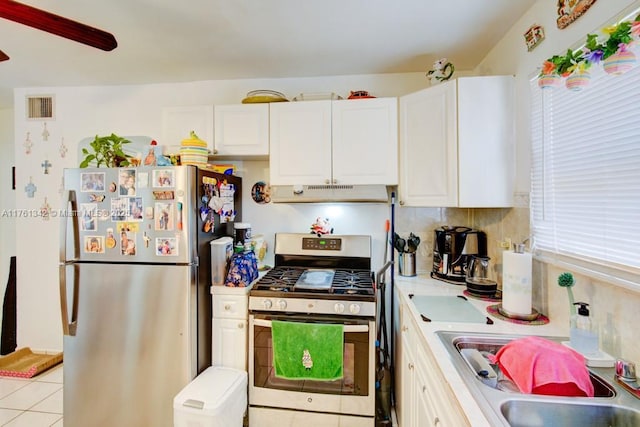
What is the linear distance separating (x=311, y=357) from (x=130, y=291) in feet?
3.99

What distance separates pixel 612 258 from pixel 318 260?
1.71 metres

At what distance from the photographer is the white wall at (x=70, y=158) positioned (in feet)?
8.14

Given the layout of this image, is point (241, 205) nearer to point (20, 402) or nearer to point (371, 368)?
point (371, 368)

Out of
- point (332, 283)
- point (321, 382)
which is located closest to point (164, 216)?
point (332, 283)

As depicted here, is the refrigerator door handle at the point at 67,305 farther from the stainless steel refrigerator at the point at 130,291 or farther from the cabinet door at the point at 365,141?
the cabinet door at the point at 365,141

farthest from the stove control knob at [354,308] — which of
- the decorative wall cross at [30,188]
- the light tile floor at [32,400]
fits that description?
the decorative wall cross at [30,188]

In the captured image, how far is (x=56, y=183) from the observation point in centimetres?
268

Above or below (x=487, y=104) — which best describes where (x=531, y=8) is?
above

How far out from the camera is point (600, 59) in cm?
93

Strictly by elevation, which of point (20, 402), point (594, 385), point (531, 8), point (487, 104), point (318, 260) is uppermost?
point (531, 8)

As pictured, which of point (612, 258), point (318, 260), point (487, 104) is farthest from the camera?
point (318, 260)

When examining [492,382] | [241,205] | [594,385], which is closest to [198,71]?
[241,205]

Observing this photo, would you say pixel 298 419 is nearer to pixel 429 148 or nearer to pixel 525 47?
pixel 429 148

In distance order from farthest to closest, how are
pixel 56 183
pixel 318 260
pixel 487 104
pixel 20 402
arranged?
pixel 56 183, pixel 318 260, pixel 20 402, pixel 487 104
